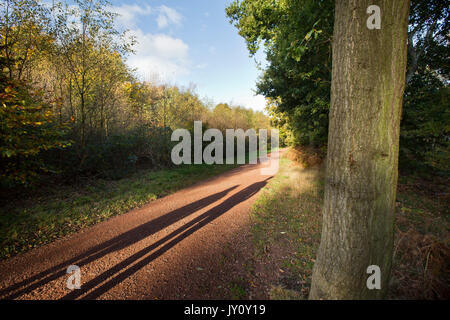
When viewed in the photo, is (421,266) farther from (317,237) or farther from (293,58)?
(293,58)

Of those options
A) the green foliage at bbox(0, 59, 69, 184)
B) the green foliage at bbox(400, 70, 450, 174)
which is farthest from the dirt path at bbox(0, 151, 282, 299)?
the green foliage at bbox(400, 70, 450, 174)

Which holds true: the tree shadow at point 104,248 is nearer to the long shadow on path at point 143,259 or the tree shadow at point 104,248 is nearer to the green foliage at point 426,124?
the long shadow on path at point 143,259

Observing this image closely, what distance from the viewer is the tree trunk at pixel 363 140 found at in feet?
5.43

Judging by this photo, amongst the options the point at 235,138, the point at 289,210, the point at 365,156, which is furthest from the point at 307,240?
the point at 235,138

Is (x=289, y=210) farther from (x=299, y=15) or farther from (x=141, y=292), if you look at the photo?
(x=299, y=15)

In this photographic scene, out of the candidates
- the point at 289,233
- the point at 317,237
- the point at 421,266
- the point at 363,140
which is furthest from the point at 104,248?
the point at 421,266

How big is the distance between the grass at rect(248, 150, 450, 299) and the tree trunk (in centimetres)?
69

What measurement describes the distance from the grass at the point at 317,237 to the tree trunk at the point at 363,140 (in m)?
0.69

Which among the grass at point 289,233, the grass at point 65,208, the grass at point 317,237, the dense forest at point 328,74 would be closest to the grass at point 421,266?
the grass at point 317,237

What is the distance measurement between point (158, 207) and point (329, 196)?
491cm

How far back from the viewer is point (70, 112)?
860 centimetres

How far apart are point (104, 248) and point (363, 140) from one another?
4520mm

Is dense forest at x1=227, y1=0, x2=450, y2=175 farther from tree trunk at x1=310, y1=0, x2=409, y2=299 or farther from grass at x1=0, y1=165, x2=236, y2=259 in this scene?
grass at x1=0, y1=165, x2=236, y2=259

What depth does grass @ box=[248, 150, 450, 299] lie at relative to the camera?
7.08 feet
